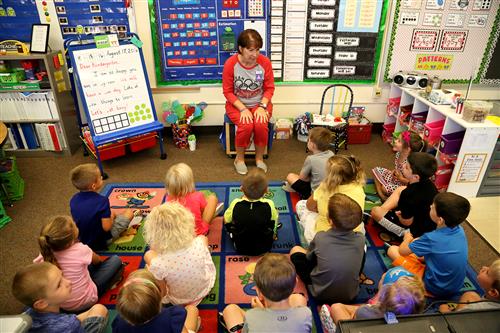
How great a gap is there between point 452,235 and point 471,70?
2.92 m

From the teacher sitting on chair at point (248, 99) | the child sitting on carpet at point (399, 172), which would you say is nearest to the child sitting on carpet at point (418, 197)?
the child sitting on carpet at point (399, 172)

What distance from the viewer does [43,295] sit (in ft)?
4.73

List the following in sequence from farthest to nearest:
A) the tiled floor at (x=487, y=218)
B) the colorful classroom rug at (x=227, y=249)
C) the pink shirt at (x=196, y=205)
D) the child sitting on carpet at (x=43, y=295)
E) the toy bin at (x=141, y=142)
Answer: the toy bin at (x=141, y=142) < the tiled floor at (x=487, y=218) < the pink shirt at (x=196, y=205) < the colorful classroom rug at (x=227, y=249) < the child sitting on carpet at (x=43, y=295)

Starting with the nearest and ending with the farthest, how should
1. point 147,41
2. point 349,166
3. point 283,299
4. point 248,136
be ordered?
1. point 283,299
2. point 349,166
3. point 248,136
4. point 147,41

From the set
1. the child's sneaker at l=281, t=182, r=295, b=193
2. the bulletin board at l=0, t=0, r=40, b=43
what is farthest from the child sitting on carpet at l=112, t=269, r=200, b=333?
the bulletin board at l=0, t=0, r=40, b=43

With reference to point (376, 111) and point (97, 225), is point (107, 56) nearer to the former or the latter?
point (97, 225)

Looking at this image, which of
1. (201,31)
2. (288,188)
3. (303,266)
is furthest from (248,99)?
(303,266)

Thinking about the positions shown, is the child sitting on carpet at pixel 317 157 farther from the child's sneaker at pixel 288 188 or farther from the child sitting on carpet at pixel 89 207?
the child sitting on carpet at pixel 89 207

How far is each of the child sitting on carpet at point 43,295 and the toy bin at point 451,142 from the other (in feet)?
9.56

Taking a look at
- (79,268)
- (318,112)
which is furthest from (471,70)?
(79,268)

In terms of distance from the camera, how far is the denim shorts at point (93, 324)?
1687mm

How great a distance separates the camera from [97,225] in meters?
2.24

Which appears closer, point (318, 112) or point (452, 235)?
point (452, 235)

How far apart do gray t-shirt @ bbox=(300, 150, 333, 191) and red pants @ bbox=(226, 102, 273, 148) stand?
86 centimetres
